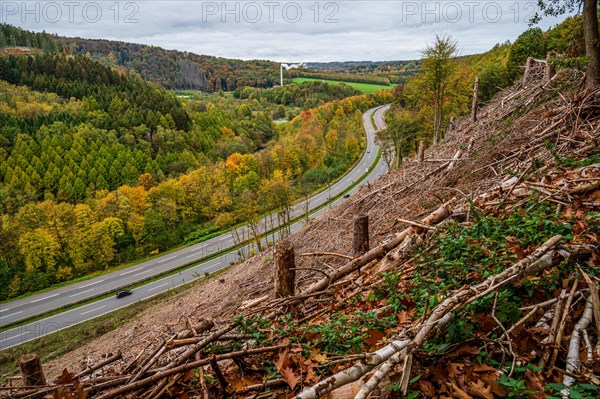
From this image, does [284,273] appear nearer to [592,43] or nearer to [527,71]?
[592,43]

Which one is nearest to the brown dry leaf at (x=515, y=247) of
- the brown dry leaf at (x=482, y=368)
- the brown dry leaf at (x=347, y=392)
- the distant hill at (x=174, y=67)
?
the brown dry leaf at (x=482, y=368)

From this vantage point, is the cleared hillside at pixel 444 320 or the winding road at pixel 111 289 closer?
the cleared hillside at pixel 444 320

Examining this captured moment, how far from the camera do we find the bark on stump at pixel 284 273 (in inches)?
160

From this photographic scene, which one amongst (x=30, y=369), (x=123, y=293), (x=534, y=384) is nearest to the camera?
(x=534, y=384)

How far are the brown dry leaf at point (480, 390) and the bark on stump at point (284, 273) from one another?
2.33 m

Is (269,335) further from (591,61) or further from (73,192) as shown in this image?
(73,192)

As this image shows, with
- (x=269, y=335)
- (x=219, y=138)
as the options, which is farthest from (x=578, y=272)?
(x=219, y=138)

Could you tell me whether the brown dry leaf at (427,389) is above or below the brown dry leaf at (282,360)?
above

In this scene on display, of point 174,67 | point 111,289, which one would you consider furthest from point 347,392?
point 174,67

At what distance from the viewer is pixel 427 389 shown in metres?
2.08

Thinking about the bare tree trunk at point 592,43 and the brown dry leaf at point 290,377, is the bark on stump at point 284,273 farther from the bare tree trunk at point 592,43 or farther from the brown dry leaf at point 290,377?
the bare tree trunk at point 592,43

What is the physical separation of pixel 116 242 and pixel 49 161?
25131 millimetres

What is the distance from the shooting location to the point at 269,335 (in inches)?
123

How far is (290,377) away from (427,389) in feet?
3.00
